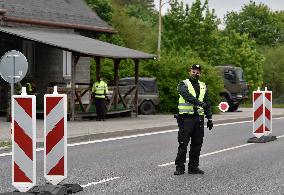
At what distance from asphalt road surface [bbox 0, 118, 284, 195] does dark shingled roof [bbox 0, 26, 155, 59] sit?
7.39 meters

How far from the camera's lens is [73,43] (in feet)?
94.7

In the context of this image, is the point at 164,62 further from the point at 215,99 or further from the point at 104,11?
the point at 104,11

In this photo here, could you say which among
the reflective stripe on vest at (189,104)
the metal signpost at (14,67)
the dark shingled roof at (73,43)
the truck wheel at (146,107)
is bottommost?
the truck wheel at (146,107)

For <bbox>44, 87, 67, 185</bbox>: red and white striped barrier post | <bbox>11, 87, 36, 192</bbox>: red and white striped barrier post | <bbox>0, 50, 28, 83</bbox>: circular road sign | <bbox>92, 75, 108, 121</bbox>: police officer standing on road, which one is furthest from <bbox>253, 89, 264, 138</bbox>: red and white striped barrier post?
<bbox>11, 87, 36, 192</bbox>: red and white striped barrier post

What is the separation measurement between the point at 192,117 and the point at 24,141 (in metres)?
3.75

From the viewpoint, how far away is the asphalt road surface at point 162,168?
10.8 m

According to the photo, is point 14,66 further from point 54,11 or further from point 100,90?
point 54,11

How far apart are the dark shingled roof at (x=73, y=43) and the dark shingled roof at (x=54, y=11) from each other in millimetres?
661

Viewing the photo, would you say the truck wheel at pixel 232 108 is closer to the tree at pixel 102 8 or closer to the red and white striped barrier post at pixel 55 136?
the tree at pixel 102 8

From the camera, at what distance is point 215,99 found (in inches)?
1464

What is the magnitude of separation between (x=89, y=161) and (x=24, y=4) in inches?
753

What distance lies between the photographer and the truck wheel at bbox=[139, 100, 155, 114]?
34303mm

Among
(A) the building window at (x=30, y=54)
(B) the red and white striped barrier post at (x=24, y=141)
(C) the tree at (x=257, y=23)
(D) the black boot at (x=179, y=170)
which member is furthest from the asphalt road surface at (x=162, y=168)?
(C) the tree at (x=257, y=23)

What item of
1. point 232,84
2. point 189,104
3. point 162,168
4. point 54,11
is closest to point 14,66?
point 162,168
